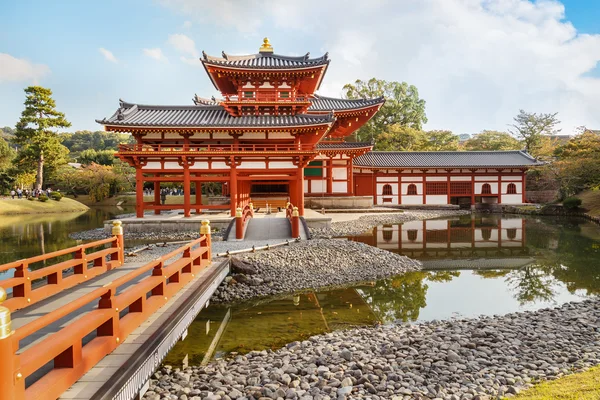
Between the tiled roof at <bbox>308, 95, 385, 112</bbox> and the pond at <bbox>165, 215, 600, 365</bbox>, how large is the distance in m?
12.3

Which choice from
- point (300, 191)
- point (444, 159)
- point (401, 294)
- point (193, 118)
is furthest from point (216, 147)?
point (444, 159)

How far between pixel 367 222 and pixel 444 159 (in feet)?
54.7

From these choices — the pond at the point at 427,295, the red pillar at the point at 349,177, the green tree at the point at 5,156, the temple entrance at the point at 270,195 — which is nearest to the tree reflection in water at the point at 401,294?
the pond at the point at 427,295

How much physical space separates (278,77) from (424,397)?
21909 millimetres

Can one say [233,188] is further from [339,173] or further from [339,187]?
[339,173]

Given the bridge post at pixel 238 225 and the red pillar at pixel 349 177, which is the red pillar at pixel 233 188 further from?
the red pillar at pixel 349 177

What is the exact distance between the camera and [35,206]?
37688mm

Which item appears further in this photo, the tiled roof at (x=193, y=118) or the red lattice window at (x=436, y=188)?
the red lattice window at (x=436, y=188)

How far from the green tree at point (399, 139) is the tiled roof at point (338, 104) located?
1592 centimetres

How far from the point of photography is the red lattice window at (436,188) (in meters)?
35.5

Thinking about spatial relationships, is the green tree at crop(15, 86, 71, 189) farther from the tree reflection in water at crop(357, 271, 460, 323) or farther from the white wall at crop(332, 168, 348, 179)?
the tree reflection in water at crop(357, 271, 460, 323)

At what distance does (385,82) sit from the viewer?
155 feet

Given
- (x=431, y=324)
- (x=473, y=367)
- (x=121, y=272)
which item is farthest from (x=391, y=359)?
(x=121, y=272)

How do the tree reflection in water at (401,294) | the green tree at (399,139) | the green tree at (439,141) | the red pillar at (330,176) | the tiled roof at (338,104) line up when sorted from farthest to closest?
the green tree at (439,141) < the green tree at (399,139) < the red pillar at (330,176) < the tiled roof at (338,104) < the tree reflection in water at (401,294)
